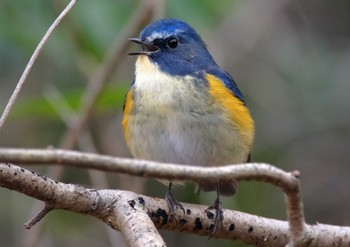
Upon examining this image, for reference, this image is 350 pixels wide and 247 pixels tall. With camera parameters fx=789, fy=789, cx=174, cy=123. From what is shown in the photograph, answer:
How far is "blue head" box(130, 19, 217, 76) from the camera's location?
4.36 metres

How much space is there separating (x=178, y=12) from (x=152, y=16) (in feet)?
0.69

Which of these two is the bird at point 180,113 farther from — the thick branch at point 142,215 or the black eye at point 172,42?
the thick branch at point 142,215

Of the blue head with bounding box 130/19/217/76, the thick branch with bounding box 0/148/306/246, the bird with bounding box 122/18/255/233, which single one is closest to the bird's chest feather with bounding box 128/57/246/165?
the bird with bounding box 122/18/255/233

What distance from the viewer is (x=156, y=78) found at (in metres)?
4.25

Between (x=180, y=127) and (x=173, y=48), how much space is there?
2.29 feet

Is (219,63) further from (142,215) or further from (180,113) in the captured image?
(142,215)

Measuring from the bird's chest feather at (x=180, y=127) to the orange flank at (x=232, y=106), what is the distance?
49mm

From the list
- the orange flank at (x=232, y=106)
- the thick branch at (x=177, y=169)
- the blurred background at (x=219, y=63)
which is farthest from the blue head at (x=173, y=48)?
the thick branch at (x=177, y=169)

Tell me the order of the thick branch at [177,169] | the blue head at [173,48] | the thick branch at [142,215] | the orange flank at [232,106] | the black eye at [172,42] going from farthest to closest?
the black eye at [172,42]
the blue head at [173,48]
the orange flank at [232,106]
the thick branch at [142,215]
the thick branch at [177,169]

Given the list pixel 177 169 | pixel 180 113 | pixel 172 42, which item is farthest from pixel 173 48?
pixel 177 169

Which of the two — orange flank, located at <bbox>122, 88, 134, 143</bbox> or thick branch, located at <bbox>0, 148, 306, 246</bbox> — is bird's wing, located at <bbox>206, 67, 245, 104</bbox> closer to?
orange flank, located at <bbox>122, 88, 134, 143</bbox>

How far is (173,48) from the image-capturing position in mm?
4527

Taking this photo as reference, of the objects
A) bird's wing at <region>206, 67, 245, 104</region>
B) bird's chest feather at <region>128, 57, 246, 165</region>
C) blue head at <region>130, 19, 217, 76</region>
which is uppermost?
blue head at <region>130, 19, 217, 76</region>

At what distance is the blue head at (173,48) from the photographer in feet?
14.3
